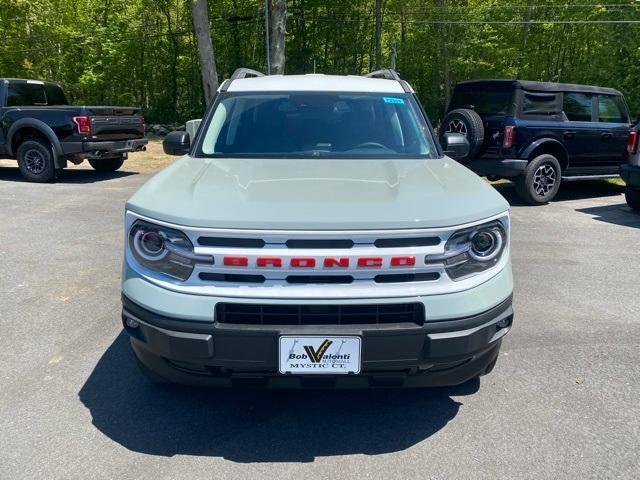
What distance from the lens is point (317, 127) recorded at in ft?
12.8

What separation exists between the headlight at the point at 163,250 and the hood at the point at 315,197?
0.24 ft

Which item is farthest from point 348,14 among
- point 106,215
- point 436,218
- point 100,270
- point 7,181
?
point 436,218

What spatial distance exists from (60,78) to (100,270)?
3148 centimetres

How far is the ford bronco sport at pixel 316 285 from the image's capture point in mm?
2367

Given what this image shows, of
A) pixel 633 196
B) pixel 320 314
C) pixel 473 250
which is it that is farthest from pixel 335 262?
pixel 633 196

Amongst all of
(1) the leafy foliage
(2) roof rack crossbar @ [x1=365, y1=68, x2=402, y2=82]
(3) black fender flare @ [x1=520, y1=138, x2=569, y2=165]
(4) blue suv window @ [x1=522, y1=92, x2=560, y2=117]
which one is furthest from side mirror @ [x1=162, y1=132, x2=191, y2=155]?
(1) the leafy foliage

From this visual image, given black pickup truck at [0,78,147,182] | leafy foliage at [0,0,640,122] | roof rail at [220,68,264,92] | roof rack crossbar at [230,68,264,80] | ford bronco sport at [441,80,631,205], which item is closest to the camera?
roof rail at [220,68,264,92]

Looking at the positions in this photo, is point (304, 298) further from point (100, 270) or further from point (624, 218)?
point (624, 218)

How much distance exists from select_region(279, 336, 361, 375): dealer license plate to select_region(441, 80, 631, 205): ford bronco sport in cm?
674

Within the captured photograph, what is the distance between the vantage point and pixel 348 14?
3384 cm

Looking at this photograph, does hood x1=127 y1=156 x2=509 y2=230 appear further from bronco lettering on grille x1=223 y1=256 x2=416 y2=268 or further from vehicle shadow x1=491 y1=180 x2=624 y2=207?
vehicle shadow x1=491 y1=180 x2=624 y2=207

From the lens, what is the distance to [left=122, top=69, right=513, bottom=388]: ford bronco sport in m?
2.37

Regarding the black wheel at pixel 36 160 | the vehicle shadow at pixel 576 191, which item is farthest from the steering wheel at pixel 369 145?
the black wheel at pixel 36 160

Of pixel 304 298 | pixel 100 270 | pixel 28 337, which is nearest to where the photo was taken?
pixel 304 298
